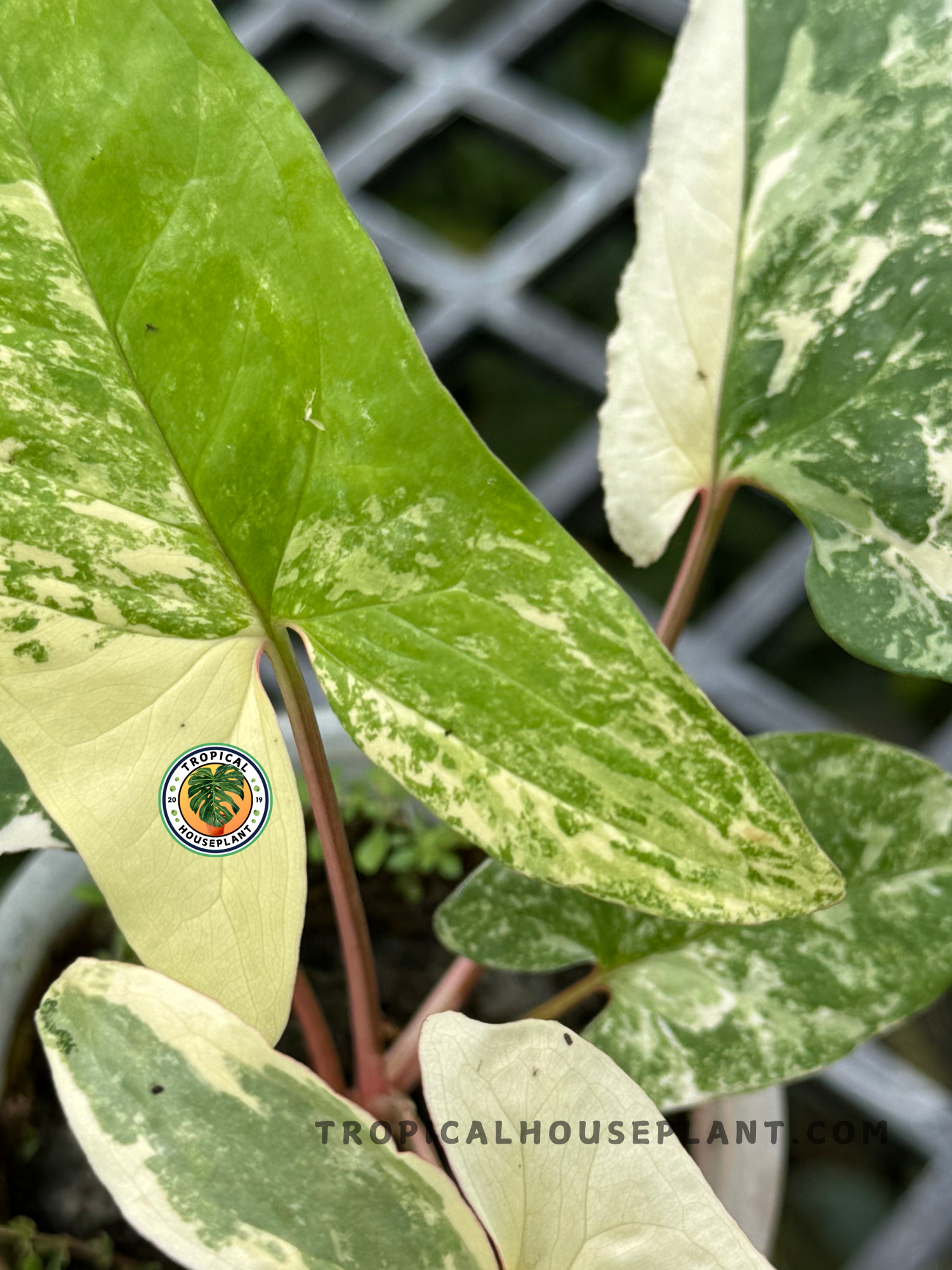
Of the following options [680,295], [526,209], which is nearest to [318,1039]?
[680,295]

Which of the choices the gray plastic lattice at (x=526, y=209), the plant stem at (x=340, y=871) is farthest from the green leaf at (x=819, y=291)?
the gray plastic lattice at (x=526, y=209)

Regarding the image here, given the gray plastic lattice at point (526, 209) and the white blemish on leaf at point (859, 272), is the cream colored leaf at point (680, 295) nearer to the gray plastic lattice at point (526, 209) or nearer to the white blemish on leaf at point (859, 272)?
the white blemish on leaf at point (859, 272)

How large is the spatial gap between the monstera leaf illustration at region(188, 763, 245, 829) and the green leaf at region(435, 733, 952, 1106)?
119 millimetres

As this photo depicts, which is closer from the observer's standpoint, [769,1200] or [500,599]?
[500,599]

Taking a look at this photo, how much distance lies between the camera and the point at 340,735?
1.48 feet

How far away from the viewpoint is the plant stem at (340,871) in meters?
0.29

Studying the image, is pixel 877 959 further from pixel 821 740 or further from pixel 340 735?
pixel 340 735

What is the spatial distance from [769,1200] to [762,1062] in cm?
10

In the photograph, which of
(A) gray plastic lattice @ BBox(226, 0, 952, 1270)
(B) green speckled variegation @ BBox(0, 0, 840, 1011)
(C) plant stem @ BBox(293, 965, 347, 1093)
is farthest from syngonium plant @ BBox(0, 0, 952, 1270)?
(A) gray plastic lattice @ BBox(226, 0, 952, 1270)

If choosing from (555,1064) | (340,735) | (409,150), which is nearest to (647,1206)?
(555,1064)

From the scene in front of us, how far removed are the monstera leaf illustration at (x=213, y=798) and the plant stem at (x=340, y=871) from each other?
29 millimetres

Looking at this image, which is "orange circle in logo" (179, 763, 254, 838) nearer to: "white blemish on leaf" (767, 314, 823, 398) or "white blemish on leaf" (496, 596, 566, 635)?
"white blemish on leaf" (496, 596, 566, 635)

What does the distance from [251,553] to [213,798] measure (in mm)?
59

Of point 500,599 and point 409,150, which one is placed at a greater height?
point 409,150
